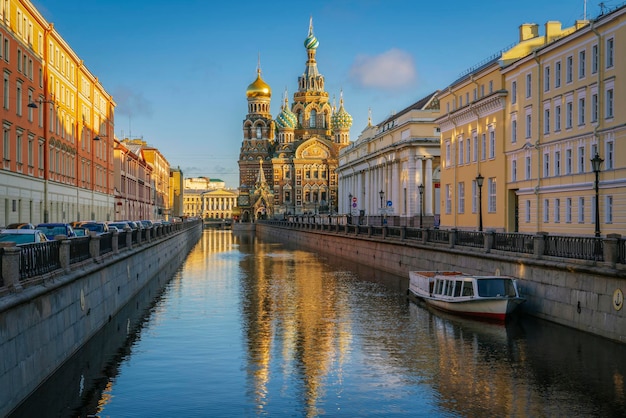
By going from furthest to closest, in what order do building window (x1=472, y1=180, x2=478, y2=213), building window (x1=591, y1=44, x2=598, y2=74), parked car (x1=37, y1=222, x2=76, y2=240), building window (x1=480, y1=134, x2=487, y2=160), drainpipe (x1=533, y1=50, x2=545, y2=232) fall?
building window (x1=472, y1=180, x2=478, y2=213) → building window (x1=480, y1=134, x2=487, y2=160) → drainpipe (x1=533, y1=50, x2=545, y2=232) → building window (x1=591, y1=44, x2=598, y2=74) → parked car (x1=37, y1=222, x2=76, y2=240)

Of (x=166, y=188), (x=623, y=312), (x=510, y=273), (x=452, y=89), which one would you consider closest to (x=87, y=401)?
(x=623, y=312)

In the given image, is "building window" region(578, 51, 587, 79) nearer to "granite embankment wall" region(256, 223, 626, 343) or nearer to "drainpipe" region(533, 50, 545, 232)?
"drainpipe" region(533, 50, 545, 232)

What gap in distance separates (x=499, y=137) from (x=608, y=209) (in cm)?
1449

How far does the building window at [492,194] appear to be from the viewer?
54.3m

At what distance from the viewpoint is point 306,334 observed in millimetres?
29656

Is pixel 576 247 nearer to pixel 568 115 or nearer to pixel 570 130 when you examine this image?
pixel 570 130

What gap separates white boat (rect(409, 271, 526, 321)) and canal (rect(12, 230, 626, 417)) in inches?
23.0

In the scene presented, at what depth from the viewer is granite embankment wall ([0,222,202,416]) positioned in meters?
16.7

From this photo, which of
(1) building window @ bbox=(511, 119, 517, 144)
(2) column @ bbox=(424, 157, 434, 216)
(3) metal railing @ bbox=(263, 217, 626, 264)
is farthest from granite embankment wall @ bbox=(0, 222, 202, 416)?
(2) column @ bbox=(424, 157, 434, 216)

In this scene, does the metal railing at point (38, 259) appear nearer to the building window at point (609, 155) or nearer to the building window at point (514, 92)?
the building window at point (609, 155)

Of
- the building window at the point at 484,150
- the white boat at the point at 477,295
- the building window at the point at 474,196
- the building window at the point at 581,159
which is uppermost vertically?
the building window at the point at 484,150

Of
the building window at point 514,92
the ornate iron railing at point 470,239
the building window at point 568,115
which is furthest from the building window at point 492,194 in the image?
the ornate iron railing at point 470,239

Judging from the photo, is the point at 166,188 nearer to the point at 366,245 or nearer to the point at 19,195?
the point at 366,245

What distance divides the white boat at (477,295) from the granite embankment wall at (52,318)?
13.8 m
